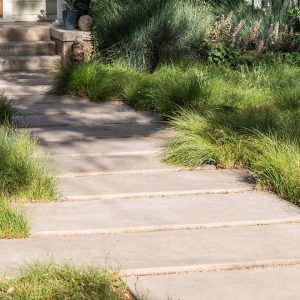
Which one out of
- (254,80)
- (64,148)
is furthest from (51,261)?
(254,80)

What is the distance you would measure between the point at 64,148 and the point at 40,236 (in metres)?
2.76

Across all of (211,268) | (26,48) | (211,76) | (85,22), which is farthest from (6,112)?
(26,48)

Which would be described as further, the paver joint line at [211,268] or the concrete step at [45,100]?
the concrete step at [45,100]

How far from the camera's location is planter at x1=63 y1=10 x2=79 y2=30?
15.0 metres

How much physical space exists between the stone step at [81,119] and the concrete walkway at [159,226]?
2.29ft

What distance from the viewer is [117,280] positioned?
5.07m

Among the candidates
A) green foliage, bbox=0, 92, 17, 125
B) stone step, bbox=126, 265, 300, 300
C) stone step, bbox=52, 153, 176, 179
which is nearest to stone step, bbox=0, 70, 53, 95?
green foliage, bbox=0, 92, 17, 125

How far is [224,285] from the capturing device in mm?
5082

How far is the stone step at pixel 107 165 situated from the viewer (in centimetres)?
773


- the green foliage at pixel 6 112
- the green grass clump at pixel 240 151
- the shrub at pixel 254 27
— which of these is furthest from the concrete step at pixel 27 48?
the green grass clump at pixel 240 151

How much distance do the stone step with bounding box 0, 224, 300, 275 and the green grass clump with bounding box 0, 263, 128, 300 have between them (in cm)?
24

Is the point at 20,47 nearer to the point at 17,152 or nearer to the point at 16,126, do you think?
the point at 16,126

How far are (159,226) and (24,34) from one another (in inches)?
373

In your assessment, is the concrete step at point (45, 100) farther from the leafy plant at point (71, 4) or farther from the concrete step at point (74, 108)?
the leafy plant at point (71, 4)
